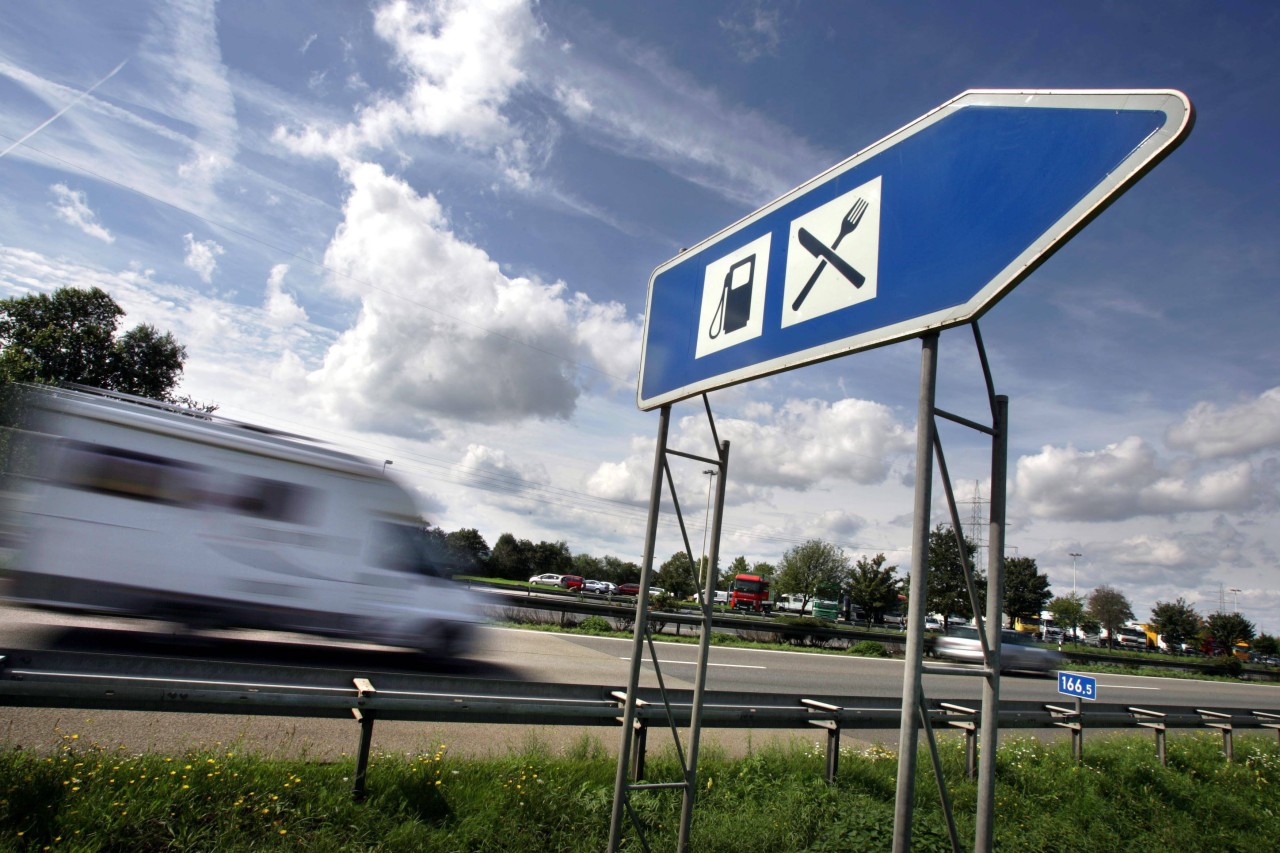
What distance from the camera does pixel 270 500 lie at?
8.91 meters

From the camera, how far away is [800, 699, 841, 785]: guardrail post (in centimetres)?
570

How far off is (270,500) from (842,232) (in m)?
8.44

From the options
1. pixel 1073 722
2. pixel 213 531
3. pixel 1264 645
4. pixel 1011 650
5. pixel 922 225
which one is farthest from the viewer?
pixel 1264 645

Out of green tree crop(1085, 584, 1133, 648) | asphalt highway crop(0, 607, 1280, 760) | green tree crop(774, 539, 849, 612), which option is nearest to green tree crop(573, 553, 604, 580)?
green tree crop(774, 539, 849, 612)

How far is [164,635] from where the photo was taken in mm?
8617

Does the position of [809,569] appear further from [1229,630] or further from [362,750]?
[362,750]

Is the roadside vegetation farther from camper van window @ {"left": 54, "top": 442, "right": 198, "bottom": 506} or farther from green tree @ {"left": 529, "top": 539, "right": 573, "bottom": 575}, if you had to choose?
green tree @ {"left": 529, "top": 539, "right": 573, "bottom": 575}

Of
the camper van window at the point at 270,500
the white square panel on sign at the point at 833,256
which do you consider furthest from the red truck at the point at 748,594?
the white square panel on sign at the point at 833,256

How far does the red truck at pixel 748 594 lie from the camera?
193ft

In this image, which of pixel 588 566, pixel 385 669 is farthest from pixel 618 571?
pixel 385 669

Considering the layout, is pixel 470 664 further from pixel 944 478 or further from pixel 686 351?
pixel 944 478

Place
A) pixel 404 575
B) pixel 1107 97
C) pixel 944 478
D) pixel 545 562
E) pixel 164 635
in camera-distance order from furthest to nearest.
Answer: pixel 545 562, pixel 404 575, pixel 164 635, pixel 944 478, pixel 1107 97

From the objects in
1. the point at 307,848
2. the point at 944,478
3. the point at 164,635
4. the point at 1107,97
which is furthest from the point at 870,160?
the point at 164,635

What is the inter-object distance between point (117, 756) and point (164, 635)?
17.3 feet
